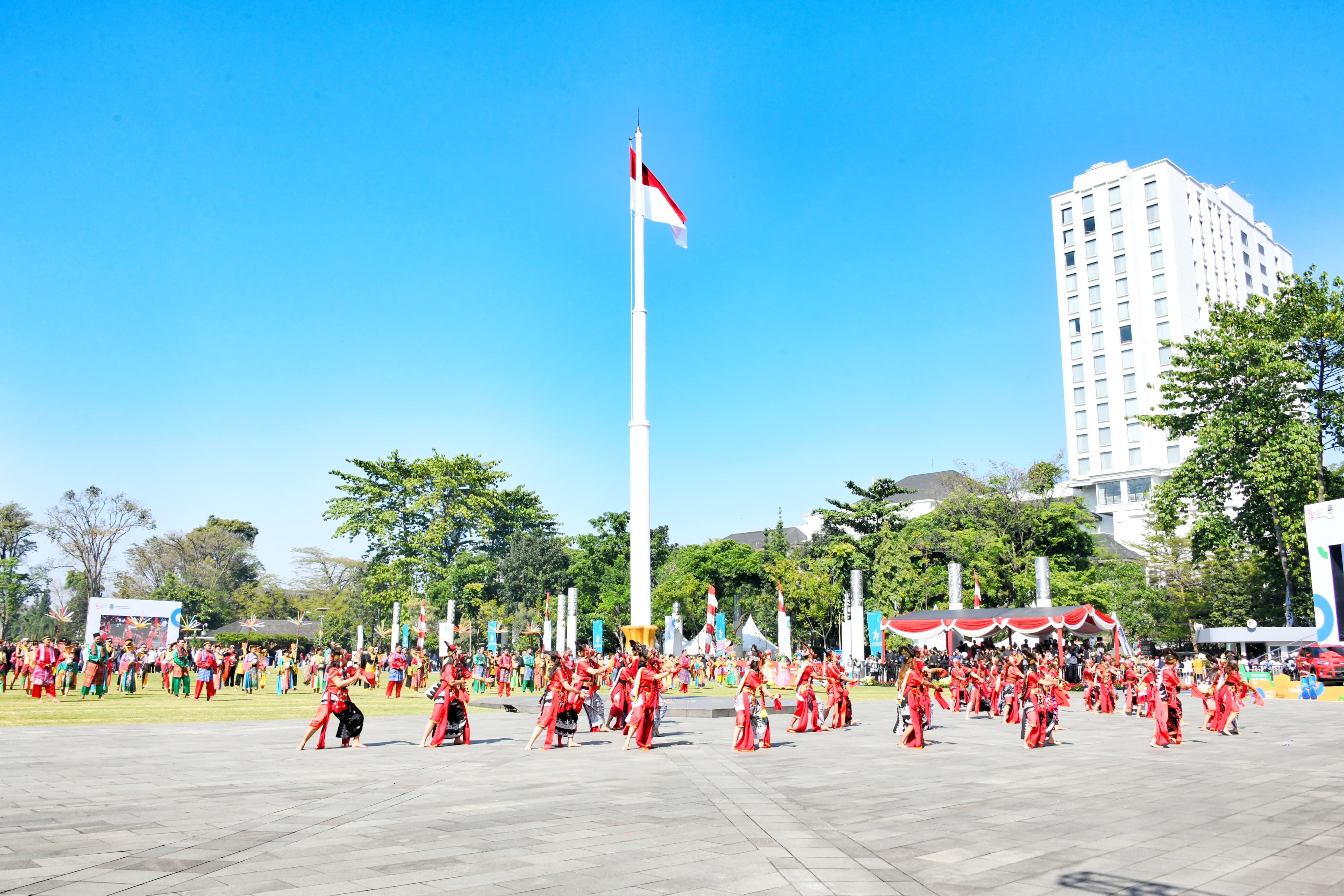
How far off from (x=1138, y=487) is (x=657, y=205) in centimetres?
6468

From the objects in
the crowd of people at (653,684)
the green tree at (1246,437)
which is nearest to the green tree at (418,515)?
the crowd of people at (653,684)

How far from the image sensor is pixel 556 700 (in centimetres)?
1391

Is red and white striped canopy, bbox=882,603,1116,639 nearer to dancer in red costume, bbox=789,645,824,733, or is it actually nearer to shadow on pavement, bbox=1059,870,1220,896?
dancer in red costume, bbox=789,645,824,733

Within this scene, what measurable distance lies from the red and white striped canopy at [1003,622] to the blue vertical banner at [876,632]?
1.16 m

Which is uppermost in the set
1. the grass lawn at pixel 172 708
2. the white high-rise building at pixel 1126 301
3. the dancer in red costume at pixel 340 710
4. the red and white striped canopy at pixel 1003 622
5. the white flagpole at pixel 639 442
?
the white high-rise building at pixel 1126 301

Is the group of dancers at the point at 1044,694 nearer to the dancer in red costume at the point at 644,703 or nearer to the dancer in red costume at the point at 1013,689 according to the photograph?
the dancer in red costume at the point at 1013,689

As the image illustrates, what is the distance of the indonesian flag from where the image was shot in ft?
71.1

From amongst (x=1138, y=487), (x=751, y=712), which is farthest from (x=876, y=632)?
(x=1138, y=487)

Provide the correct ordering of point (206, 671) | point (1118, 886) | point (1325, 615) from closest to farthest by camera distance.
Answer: point (1118, 886)
point (206, 671)
point (1325, 615)

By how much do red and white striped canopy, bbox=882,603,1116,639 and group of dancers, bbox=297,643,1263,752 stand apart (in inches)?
396

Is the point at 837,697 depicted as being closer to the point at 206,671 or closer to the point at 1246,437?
the point at 206,671

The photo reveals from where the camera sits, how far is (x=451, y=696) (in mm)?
14398

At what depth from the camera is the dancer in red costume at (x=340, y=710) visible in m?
13.4

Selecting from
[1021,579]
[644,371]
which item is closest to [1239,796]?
[644,371]
